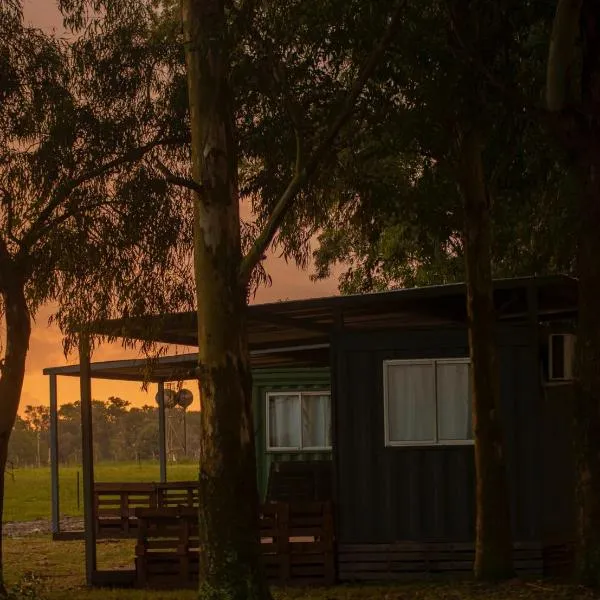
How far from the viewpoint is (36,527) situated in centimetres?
3266

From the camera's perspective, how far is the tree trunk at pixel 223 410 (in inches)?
537

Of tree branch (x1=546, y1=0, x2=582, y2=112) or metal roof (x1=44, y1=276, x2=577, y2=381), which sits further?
metal roof (x1=44, y1=276, x2=577, y2=381)

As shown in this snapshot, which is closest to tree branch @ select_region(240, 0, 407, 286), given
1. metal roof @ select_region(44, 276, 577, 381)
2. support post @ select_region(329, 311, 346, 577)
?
metal roof @ select_region(44, 276, 577, 381)

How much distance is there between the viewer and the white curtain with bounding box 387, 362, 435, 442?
17516mm

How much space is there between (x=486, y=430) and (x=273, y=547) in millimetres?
3452

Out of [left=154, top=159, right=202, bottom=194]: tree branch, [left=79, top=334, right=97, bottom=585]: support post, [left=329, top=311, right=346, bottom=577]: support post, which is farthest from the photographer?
[left=79, top=334, right=97, bottom=585]: support post

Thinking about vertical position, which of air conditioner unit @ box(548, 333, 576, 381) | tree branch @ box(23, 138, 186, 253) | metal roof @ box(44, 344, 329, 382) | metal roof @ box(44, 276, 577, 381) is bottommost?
air conditioner unit @ box(548, 333, 576, 381)

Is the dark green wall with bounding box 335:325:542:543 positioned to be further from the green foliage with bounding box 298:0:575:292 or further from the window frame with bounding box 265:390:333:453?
the window frame with bounding box 265:390:333:453

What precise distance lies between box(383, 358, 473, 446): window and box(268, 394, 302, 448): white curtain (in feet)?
24.7

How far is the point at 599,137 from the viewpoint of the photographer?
13852 mm

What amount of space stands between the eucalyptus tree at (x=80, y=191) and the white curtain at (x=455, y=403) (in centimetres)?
384

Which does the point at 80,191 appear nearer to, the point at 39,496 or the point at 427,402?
the point at 427,402

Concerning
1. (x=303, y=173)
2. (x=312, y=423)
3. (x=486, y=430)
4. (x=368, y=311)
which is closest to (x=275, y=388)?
(x=312, y=423)

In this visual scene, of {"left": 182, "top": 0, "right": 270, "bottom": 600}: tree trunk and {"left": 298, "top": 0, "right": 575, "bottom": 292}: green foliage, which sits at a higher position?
{"left": 298, "top": 0, "right": 575, "bottom": 292}: green foliage
